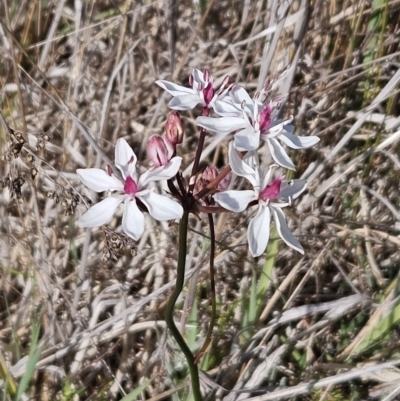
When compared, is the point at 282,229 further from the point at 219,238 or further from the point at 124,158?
the point at 219,238

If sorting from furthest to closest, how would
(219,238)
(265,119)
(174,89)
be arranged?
(219,238), (174,89), (265,119)

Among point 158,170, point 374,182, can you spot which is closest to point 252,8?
point 374,182

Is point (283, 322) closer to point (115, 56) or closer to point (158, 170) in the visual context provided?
point (158, 170)

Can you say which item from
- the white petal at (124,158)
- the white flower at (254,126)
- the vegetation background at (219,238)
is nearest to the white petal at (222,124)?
the white flower at (254,126)

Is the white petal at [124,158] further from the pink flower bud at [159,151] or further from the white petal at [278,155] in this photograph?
the white petal at [278,155]

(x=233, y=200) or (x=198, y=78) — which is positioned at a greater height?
(x=198, y=78)

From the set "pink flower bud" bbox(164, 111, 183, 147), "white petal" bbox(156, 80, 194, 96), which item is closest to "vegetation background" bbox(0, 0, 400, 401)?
"white petal" bbox(156, 80, 194, 96)

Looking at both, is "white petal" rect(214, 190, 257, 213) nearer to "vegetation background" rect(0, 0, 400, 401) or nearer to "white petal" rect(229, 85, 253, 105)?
"white petal" rect(229, 85, 253, 105)

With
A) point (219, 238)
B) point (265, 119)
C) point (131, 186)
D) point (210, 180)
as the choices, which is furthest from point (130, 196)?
point (219, 238)
